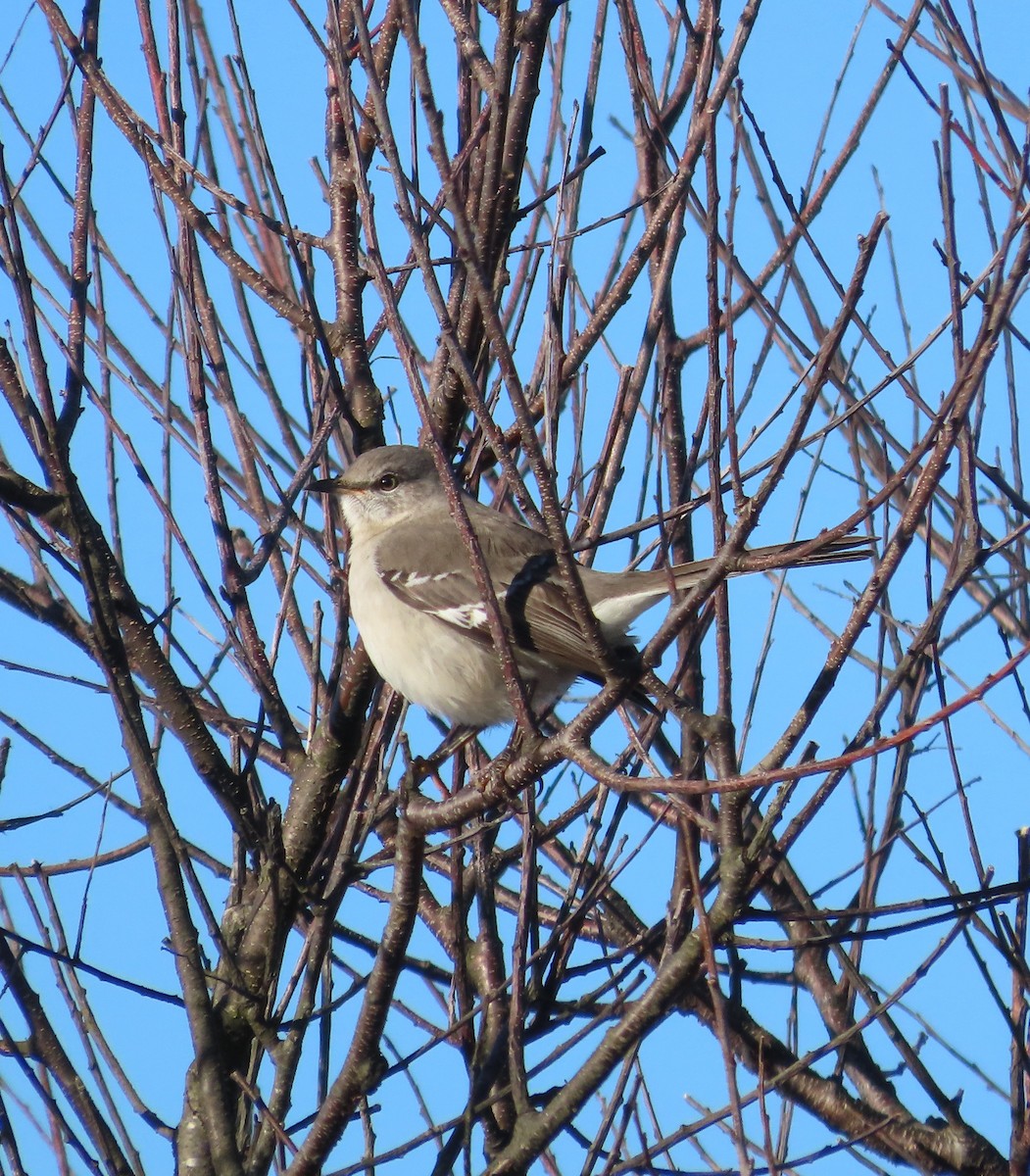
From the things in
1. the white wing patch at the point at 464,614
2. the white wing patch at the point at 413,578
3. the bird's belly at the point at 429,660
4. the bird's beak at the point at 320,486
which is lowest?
the bird's belly at the point at 429,660

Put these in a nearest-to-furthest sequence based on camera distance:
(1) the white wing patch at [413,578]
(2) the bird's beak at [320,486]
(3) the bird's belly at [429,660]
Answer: (3) the bird's belly at [429,660], (2) the bird's beak at [320,486], (1) the white wing patch at [413,578]

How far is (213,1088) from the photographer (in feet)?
12.2

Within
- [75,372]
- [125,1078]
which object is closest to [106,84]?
[75,372]

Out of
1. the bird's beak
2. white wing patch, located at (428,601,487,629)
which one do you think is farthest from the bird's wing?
the bird's beak

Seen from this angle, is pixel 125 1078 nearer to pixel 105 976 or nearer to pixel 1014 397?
pixel 105 976

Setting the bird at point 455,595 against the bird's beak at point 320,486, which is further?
the bird's beak at point 320,486

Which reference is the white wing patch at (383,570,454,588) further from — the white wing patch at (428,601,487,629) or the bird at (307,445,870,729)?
the white wing patch at (428,601,487,629)

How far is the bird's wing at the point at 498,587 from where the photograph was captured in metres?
4.44

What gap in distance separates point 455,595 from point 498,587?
230 millimetres

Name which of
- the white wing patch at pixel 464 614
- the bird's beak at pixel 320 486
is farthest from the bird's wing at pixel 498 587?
the bird's beak at pixel 320 486

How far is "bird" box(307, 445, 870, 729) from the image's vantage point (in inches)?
175

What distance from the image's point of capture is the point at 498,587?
4992mm

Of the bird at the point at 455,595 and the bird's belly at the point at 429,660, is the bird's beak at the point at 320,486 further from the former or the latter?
the bird's belly at the point at 429,660

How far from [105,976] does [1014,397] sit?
333 centimetres
